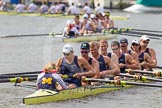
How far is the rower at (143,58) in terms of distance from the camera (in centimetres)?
1630

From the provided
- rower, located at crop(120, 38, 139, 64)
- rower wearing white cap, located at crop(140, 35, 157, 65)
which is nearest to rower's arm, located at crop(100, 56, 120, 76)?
rower, located at crop(120, 38, 139, 64)

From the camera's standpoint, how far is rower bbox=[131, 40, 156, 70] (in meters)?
16.3

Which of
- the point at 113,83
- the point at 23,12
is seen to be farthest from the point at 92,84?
the point at 23,12

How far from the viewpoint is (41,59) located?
2186 cm

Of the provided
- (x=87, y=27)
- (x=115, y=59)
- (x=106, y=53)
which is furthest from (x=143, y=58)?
(x=87, y=27)

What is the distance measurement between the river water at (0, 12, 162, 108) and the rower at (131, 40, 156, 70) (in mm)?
824

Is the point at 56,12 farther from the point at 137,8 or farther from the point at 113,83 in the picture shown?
the point at 113,83

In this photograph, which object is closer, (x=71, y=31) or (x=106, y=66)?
(x=106, y=66)

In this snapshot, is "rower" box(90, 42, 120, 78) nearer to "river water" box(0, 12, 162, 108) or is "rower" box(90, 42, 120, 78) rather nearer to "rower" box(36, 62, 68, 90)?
"river water" box(0, 12, 162, 108)

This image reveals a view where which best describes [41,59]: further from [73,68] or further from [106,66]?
[73,68]

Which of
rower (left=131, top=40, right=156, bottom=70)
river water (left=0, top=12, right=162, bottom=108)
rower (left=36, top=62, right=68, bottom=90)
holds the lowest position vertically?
river water (left=0, top=12, right=162, bottom=108)

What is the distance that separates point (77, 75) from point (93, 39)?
47.1 ft

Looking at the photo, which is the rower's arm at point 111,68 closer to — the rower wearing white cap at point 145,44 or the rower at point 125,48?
the rower at point 125,48

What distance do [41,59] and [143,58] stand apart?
20.6 feet
